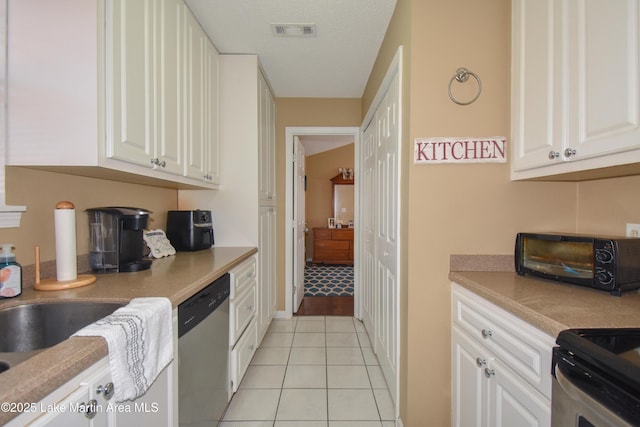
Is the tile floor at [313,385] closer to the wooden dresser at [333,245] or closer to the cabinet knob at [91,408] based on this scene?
the cabinet knob at [91,408]

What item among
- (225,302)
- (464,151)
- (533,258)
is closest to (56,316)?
(225,302)

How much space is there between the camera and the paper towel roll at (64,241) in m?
1.05

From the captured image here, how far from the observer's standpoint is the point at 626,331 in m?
0.67

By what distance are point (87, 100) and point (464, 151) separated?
1.64 meters

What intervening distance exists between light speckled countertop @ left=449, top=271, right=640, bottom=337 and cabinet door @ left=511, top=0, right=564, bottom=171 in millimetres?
528

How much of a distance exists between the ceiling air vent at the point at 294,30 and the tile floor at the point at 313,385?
2.49 meters

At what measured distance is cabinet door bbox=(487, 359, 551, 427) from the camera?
32.2 inches

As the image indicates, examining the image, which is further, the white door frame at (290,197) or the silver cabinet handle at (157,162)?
the white door frame at (290,197)

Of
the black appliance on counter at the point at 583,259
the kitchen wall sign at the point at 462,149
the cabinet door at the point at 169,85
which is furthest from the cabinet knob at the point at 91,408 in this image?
the black appliance on counter at the point at 583,259

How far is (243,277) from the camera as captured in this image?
182 centimetres

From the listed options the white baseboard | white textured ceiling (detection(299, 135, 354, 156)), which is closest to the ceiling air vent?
the white baseboard

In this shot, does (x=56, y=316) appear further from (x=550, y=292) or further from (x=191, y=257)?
(x=550, y=292)

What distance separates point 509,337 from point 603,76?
0.98 metres

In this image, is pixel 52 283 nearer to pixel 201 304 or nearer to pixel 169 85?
pixel 201 304
